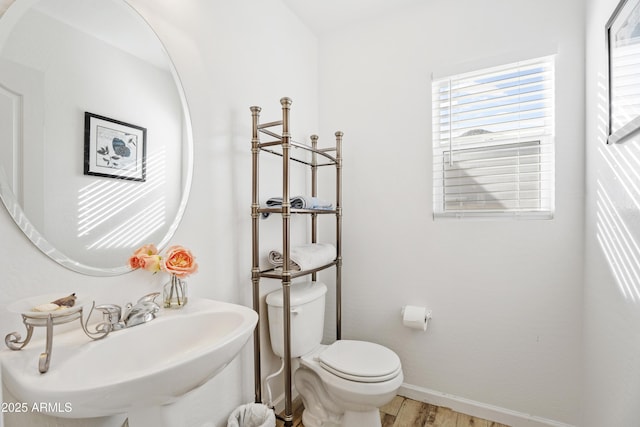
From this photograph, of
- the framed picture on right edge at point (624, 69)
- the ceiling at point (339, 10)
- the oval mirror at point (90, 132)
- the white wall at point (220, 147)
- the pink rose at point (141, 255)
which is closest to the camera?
Result: the oval mirror at point (90, 132)

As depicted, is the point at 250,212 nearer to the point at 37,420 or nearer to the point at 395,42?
the point at 37,420

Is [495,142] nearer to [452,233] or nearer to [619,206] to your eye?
[452,233]

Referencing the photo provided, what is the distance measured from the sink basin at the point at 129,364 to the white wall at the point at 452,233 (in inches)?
47.6

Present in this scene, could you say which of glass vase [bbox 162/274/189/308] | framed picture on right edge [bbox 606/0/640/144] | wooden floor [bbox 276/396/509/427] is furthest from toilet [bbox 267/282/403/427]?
framed picture on right edge [bbox 606/0/640/144]

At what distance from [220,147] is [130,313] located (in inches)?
31.6

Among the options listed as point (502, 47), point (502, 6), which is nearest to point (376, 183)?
point (502, 47)

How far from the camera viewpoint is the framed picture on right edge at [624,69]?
968 mm

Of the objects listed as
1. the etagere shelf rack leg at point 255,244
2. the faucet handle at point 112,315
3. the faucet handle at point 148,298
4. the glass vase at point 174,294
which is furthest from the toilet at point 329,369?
the faucet handle at point 112,315

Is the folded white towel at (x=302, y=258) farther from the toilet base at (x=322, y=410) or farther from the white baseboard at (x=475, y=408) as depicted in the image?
the white baseboard at (x=475, y=408)

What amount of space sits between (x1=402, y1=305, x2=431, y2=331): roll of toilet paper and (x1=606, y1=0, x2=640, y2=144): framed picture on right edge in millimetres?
1204

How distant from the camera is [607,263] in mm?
1228

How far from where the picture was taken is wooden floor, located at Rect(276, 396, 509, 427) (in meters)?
1.76

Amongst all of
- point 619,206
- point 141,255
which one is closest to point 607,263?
point 619,206

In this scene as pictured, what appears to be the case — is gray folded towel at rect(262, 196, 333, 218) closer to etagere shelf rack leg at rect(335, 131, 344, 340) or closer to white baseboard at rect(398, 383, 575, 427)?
etagere shelf rack leg at rect(335, 131, 344, 340)
